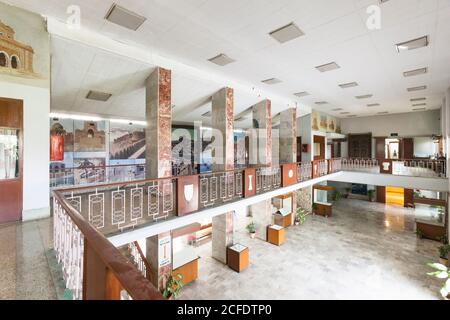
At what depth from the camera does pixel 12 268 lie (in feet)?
7.66

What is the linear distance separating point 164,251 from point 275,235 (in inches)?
240

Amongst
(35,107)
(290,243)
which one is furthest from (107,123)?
(290,243)

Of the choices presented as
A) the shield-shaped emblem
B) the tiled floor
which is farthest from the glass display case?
the shield-shaped emblem

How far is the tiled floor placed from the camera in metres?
3.77

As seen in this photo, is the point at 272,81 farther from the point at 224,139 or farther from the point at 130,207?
the point at 130,207

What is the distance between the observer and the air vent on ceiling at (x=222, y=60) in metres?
5.84

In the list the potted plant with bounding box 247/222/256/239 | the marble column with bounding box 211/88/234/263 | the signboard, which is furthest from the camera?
the potted plant with bounding box 247/222/256/239

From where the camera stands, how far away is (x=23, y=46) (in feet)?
12.4

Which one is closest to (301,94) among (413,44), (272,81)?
(272,81)

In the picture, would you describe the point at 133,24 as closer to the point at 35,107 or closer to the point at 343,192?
the point at 35,107

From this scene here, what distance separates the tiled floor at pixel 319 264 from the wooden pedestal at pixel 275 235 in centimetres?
34

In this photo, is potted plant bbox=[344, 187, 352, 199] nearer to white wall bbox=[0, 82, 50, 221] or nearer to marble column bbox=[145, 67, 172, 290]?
marble column bbox=[145, 67, 172, 290]

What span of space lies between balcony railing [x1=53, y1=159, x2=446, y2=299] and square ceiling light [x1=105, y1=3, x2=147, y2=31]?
320 centimetres

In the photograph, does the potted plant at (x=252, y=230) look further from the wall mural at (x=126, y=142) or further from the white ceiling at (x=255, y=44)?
the white ceiling at (x=255, y=44)
